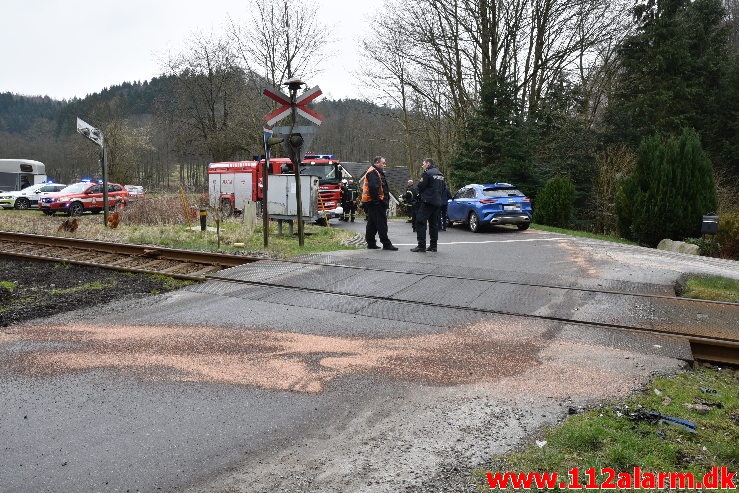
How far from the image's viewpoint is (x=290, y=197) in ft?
48.7

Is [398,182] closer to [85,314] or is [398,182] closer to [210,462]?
[85,314]

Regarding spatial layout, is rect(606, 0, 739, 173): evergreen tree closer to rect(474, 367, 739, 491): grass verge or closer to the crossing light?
the crossing light

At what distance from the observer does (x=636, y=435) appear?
3.93 m

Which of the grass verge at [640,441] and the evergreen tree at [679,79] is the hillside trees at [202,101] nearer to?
the evergreen tree at [679,79]

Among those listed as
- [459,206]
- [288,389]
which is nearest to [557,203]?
[459,206]

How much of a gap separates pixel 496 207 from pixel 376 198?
705cm

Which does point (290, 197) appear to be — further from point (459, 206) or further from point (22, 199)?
point (22, 199)

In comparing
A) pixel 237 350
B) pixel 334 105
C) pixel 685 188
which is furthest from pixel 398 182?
pixel 237 350

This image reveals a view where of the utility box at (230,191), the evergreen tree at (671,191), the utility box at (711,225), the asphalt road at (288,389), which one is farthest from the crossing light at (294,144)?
the utility box at (230,191)

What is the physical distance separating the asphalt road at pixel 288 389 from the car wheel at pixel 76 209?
25.2 metres

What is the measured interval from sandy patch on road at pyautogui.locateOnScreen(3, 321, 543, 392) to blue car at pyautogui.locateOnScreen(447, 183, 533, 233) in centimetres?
1204

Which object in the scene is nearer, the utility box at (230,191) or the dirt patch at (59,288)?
the dirt patch at (59,288)

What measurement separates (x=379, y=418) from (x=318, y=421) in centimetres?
44

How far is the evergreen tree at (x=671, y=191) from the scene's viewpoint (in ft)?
64.4
